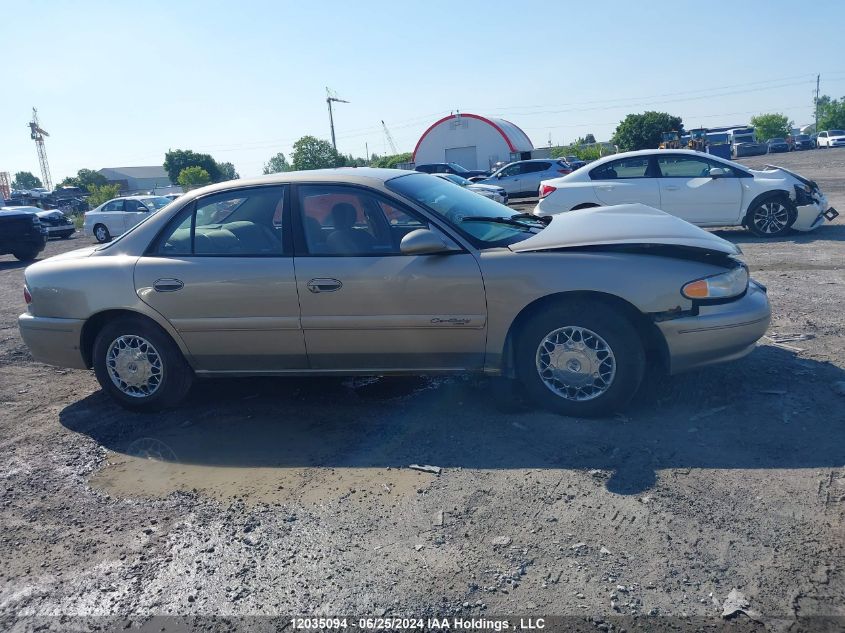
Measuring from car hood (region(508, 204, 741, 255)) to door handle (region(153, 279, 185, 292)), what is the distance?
2.28 metres

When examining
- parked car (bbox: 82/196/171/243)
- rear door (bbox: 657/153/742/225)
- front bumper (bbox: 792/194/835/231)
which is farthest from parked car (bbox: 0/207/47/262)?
front bumper (bbox: 792/194/835/231)

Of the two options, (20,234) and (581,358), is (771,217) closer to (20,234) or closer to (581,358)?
(581,358)

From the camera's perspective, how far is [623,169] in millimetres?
11562

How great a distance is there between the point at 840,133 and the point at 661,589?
64077 millimetres

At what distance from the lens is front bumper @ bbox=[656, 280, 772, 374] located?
432 centimetres

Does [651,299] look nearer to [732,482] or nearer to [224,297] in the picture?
[732,482]

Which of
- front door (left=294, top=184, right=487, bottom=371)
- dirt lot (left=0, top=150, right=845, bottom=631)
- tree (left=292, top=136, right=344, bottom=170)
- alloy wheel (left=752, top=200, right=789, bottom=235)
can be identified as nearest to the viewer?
dirt lot (left=0, top=150, right=845, bottom=631)

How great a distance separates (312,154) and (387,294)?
111 feet

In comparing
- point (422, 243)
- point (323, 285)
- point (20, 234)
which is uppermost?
point (422, 243)

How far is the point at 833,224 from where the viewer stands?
12211mm

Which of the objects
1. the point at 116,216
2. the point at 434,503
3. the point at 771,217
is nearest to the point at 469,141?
the point at 116,216

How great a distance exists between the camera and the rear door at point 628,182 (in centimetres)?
1144

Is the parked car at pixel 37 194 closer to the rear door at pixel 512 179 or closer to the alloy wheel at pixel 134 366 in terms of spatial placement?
the rear door at pixel 512 179

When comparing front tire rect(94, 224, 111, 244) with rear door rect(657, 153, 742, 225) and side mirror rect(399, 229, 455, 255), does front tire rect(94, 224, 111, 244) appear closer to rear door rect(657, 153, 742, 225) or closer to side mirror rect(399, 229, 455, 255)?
rear door rect(657, 153, 742, 225)
